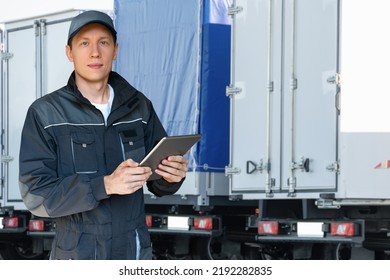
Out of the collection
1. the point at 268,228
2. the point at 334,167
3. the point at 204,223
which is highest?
the point at 334,167

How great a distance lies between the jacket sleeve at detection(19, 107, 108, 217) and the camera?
4645mm

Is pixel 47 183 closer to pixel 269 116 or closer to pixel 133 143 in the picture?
pixel 133 143

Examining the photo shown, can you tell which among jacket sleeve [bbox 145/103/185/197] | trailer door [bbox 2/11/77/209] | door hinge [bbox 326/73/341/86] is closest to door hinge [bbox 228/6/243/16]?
door hinge [bbox 326/73/341/86]

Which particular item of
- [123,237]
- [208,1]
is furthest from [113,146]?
[208,1]

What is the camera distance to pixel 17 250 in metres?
17.0

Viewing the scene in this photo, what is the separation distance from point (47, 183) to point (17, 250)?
41.1 ft

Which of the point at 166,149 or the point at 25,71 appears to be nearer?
the point at 166,149

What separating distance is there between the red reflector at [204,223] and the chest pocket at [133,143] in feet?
27.7

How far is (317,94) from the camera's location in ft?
35.1

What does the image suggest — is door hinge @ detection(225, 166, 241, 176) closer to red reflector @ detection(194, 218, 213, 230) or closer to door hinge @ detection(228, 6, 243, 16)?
red reflector @ detection(194, 218, 213, 230)

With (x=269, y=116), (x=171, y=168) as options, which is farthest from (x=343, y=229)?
(x=171, y=168)

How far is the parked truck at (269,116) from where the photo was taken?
10.0 m

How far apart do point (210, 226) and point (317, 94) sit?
3.18m
